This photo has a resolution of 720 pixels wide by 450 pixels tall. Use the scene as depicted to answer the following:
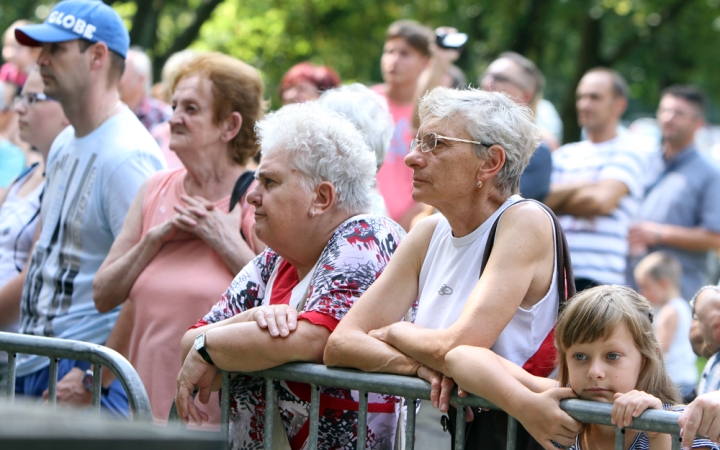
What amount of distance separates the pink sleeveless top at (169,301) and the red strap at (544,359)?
152 centimetres

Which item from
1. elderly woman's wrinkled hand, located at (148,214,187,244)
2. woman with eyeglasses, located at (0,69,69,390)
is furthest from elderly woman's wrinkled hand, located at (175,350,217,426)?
woman with eyeglasses, located at (0,69,69,390)

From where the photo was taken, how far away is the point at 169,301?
151 inches

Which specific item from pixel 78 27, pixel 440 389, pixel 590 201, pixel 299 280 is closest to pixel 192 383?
pixel 299 280

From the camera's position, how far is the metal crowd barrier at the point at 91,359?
2.98 meters

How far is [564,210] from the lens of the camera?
19.3ft

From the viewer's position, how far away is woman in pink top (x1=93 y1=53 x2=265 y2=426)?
3811 mm

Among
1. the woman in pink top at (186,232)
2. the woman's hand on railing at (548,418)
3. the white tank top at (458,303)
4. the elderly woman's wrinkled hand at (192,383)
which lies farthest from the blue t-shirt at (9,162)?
the woman's hand on railing at (548,418)

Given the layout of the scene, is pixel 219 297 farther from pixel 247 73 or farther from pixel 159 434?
pixel 159 434

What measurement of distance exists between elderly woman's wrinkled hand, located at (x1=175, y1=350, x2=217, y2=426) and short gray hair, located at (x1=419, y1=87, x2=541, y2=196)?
1.15 metres

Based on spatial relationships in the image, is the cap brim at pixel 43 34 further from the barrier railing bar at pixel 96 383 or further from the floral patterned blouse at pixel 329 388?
the barrier railing bar at pixel 96 383

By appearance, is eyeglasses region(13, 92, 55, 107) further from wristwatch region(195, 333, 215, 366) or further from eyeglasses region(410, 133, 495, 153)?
eyeglasses region(410, 133, 495, 153)

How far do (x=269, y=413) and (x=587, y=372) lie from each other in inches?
43.0

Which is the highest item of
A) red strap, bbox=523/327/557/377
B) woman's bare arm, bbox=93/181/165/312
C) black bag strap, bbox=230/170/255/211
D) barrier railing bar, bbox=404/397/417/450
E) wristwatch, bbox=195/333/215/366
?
black bag strap, bbox=230/170/255/211

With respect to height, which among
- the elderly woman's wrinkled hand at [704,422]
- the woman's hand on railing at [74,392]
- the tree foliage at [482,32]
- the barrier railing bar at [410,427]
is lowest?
the woman's hand on railing at [74,392]
